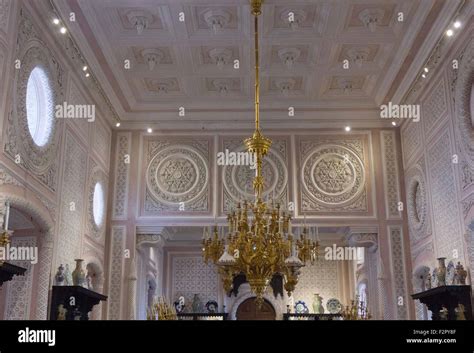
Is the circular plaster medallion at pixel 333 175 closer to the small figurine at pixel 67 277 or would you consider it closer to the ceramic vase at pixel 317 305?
the ceramic vase at pixel 317 305

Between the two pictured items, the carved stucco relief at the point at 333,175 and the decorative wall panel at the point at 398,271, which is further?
the carved stucco relief at the point at 333,175

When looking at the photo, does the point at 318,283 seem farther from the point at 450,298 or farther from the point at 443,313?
the point at 450,298

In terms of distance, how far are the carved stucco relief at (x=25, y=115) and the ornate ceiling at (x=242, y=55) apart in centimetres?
77

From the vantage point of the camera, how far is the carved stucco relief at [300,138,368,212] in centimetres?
1206

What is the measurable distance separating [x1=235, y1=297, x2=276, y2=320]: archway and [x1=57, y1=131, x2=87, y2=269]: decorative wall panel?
6.64 meters

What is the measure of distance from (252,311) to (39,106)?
9094mm

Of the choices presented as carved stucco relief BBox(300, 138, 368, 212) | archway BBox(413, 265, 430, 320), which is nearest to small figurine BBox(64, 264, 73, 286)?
carved stucco relief BBox(300, 138, 368, 212)

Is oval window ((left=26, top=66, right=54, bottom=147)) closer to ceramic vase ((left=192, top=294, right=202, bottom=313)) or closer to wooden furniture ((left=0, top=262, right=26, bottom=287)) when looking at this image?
wooden furniture ((left=0, top=262, right=26, bottom=287))

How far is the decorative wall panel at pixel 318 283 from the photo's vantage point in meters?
15.9

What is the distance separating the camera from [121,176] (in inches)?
485

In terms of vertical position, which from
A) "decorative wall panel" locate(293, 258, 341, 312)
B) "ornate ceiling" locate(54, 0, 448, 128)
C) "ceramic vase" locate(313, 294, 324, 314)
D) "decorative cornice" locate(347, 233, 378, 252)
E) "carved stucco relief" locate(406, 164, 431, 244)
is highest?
"ornate ceiling" locate(54, 0, 448, 128)

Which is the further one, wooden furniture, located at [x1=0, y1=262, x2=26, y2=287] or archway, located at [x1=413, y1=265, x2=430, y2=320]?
archway, located at [x1=413, y1=265, x2=430, y2=320]

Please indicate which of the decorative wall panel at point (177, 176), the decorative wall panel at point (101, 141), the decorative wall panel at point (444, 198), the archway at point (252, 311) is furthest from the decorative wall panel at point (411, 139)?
the decorative wall panel at point (101, 141)

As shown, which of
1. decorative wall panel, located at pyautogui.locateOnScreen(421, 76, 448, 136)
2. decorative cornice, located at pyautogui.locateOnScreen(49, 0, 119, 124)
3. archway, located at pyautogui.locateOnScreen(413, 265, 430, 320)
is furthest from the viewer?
archway, located at pyautogui.locateOnScreen(413, 265, 430, 320)
